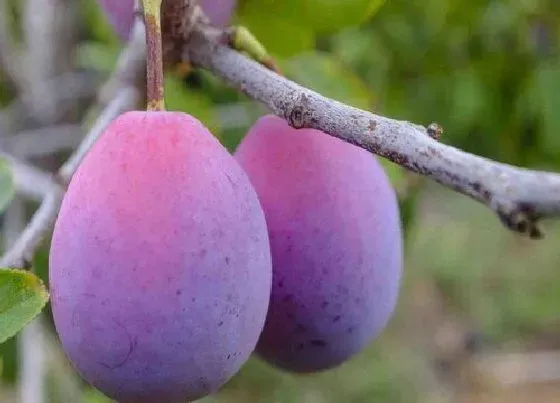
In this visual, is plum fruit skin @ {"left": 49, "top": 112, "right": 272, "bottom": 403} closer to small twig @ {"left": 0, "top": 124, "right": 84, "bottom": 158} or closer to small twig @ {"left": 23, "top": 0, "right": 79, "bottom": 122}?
small twig @ {"left": 0, "top": 124, "right": 84, "bottom": 158}

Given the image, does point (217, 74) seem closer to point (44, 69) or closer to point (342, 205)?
point (342, 205)

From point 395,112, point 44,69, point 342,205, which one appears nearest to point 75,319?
point 342,205

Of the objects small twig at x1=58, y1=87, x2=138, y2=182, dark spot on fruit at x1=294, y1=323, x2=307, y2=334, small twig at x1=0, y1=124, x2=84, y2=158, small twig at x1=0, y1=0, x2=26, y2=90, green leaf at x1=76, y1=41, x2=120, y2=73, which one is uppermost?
small twig at x1=58, y1=87, x2=138, y2=182

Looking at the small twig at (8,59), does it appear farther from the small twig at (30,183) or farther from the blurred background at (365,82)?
the small twig at (30,183)

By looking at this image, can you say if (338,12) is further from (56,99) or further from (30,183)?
(56,99)

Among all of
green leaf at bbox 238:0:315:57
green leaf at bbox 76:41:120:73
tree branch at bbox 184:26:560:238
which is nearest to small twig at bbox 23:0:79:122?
green leaf at bbox 76:41:120:73

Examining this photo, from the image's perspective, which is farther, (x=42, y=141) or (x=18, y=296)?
(x=42, y=141)

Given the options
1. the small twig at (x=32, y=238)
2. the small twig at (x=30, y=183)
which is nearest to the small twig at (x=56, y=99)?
the small twig at (x=30, y=183)

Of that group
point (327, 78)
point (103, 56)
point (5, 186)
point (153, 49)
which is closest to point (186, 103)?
point (327, 78)
